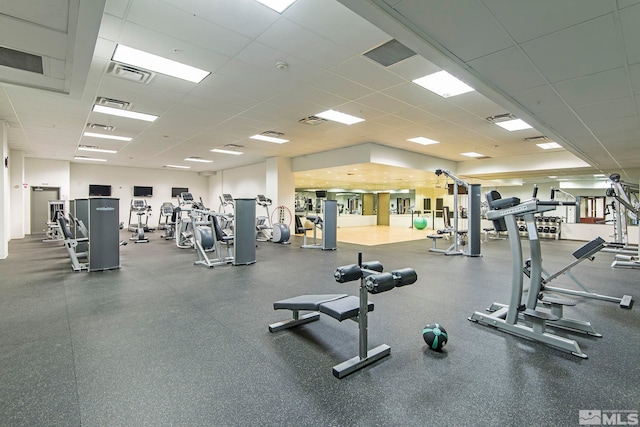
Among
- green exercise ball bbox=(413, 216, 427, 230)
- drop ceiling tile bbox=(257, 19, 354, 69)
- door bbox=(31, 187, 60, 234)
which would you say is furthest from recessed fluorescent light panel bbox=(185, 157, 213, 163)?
green exercise ball bbox=(413, 216, 427, 230)

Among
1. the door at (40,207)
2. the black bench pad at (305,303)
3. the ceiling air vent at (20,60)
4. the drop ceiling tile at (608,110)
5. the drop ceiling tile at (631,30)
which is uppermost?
the ceiling air vent at (20,60)

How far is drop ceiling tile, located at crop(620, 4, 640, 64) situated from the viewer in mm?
2130

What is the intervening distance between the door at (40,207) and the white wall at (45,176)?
8.0 inches

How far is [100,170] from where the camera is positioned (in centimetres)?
1334

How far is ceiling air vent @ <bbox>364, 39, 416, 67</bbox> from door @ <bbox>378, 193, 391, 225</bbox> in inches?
602

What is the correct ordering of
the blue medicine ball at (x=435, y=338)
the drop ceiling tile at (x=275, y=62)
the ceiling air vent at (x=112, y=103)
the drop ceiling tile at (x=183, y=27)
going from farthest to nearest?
the ceiling air vent at (x=112, y=103)
the drop ceiling tile at (x=275, y=62)
the drop ceiling tile at (x=183, y=27)
the blue medicine ball at (x=435, y=338)

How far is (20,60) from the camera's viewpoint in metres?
2.94

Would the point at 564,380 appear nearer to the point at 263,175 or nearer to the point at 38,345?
the point at 38,345

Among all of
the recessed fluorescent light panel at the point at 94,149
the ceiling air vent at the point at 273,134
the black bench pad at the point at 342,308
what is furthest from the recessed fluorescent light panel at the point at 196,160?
the black bench pad at the point at 342,308

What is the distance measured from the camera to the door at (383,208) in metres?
18.5

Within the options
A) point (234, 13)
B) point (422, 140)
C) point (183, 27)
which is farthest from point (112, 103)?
point (422, 140)

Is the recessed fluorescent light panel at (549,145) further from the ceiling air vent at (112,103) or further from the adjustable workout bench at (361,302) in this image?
the ceiling air vent at (112,103)

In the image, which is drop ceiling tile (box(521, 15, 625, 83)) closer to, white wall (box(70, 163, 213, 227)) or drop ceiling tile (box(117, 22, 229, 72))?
drop ceiling tile (box(117, 22, 229, 72))

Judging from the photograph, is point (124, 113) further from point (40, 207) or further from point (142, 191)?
point (142, 191)
